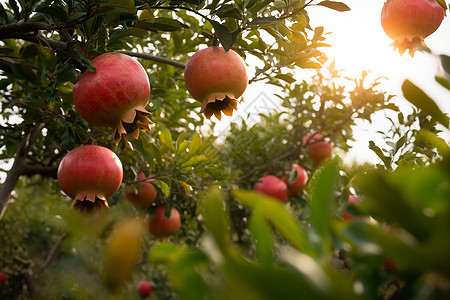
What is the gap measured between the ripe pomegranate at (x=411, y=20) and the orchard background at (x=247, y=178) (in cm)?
6

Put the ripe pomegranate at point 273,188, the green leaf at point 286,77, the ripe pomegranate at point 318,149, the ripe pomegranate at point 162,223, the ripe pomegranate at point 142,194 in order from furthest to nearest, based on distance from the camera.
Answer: the ripe pomegranate at point 318,149 < the ripe pomegranate at point 273,188 < the ripe pomegranate at point 162,223 < the ripe pomegranate at point 142,194 < the green leaf at point 286,77

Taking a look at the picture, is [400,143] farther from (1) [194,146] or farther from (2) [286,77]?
(1) [194,146]

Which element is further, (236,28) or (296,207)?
(296,207)

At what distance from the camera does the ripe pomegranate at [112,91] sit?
41.2 inches

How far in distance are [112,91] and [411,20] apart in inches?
43.0

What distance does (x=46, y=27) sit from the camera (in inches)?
41.6

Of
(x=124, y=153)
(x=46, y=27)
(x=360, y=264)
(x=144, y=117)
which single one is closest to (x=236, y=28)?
(x=144, y=117)

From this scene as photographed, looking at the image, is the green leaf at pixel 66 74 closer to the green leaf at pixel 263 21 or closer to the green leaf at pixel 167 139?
the green leaf at pixel 263 21

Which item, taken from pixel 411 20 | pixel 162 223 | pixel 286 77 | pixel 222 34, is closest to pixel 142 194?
pixel 162 223

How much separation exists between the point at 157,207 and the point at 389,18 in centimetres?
174

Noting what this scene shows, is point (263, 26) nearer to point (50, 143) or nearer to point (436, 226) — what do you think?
point (436, 226)

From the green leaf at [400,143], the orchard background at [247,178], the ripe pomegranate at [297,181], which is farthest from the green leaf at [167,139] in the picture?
the ripe pomegranate at [297,181]

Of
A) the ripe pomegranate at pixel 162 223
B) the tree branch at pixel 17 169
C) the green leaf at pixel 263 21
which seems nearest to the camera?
the green leaf at pixel 263 21

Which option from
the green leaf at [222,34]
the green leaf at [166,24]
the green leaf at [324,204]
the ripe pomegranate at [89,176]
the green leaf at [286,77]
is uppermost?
the green leaf at [286,77]
